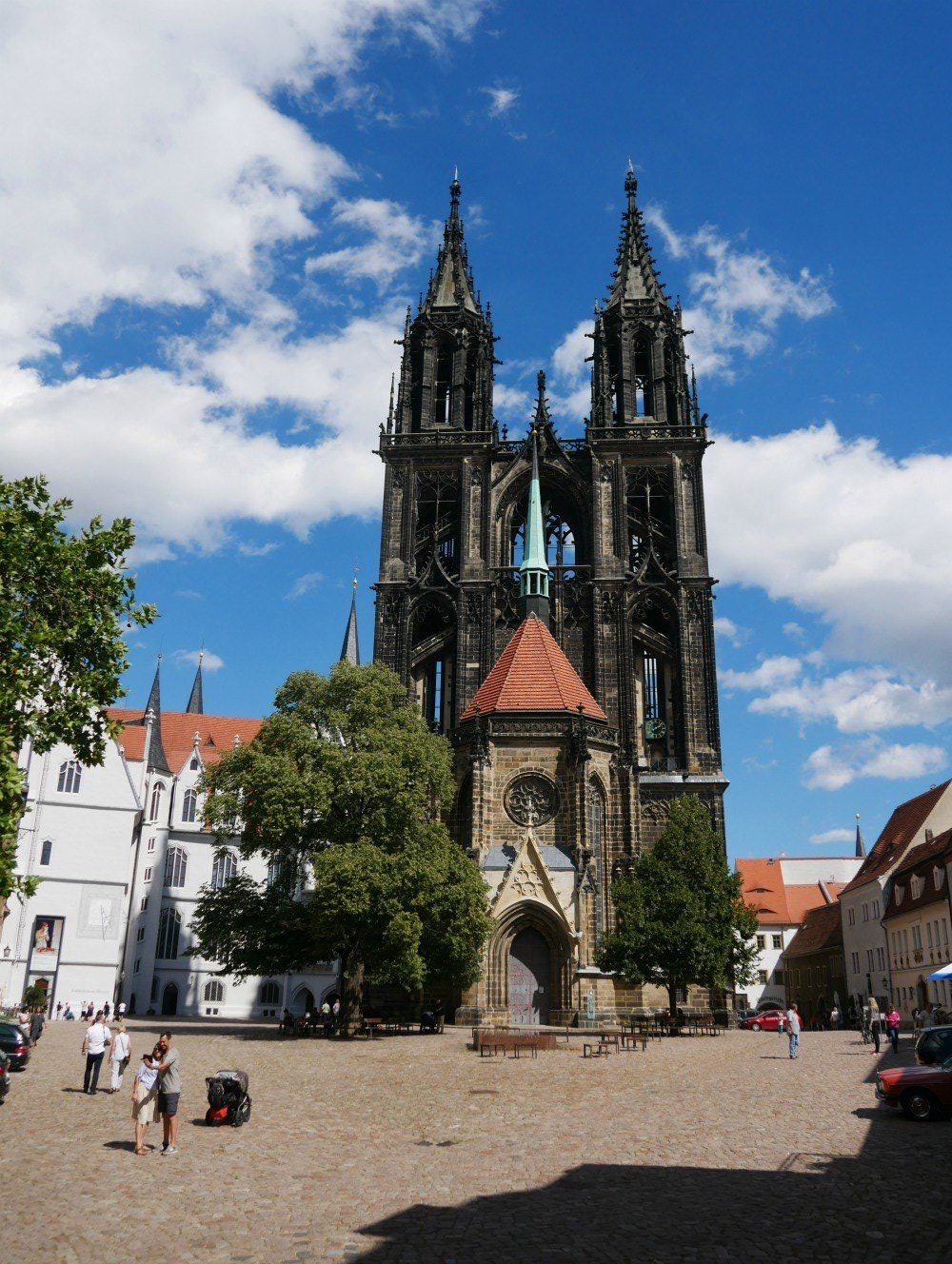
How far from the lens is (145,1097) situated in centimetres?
1291

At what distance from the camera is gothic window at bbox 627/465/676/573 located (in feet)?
181

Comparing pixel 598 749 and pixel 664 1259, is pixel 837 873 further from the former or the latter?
pixel 664 1259

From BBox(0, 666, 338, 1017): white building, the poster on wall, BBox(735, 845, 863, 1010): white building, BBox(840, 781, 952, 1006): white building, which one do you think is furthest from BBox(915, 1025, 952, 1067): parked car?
BBox(735, 845, 863, 1010): white building

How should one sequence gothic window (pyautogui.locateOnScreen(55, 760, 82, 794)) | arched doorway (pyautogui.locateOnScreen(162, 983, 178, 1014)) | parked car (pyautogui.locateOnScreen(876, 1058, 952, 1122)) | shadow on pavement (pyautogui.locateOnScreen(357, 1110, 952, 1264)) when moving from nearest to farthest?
shadow on pavement (pyautogui.locateOnScreen(357, 1110, 952, 1264)) → parked car (pyautogui.locateOnScreen(876, 1058, 952, 1122)) → gothic window (pyautogui.locateOnScreen(55, 760, 82, 794)) → arched doorway (pyautogui.locateOnScreen(162, 983, 178, 1014))

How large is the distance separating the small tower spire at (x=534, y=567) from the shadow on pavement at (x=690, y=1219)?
40.2m

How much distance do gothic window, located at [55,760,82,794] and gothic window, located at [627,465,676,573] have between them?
28.5 meters

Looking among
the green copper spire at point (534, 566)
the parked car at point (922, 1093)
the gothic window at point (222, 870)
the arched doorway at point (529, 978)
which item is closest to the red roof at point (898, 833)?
the green copper spire at point (534, 566)

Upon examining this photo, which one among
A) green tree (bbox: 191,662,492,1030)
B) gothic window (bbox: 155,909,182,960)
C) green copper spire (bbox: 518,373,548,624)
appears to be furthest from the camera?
gothic window (bbox: 155,909,182,960)

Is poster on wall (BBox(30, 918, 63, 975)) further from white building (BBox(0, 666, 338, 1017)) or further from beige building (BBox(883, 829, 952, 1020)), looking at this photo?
beige building (BBox(883, 829, 952, 1020))

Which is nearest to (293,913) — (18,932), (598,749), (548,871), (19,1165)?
(548,871)

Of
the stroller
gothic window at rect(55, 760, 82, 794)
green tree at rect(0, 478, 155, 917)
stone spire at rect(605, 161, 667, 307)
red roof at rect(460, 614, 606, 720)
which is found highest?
stone spire at rect(605, 161, 667, 307)

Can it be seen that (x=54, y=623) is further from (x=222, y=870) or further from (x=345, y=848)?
(x=222, y=870)

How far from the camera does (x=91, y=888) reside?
48.0 m

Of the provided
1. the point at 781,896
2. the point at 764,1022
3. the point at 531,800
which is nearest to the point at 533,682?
the point at 531,800
